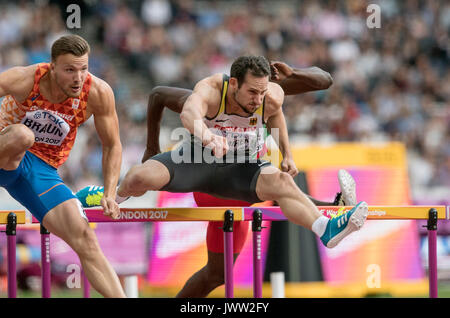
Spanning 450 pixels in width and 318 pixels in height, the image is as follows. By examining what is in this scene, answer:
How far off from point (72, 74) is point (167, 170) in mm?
1152

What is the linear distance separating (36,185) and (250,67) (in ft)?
5.59

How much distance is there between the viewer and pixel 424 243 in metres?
9.36

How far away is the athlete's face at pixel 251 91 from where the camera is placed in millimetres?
5398

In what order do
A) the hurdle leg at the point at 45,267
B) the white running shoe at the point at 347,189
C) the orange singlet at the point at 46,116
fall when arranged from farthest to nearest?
1. the white running shoe at the point at 347,189
2. the hurdle leg at the point at 45,267
3. the orange singlet at the point at 46,116

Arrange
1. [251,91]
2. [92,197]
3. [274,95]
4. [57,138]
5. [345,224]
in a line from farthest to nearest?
[92,197] < [274,95] < [251,91] < [57,138] < [345,224]

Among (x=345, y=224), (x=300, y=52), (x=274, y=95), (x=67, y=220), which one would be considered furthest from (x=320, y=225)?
(x=300, y=52)

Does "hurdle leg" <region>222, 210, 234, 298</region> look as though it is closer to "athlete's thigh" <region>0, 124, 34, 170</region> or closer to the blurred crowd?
"athlete's thigh" <region>0, 124, 34, 170</region>

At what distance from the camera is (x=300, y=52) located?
13711 mm

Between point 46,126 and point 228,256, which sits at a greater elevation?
point 46,126

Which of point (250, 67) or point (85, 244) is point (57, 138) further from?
point (250, 67)

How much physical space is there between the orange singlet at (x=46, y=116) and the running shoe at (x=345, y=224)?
1.82 meters

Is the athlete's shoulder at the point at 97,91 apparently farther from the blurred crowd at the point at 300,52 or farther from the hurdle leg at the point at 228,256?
the blurred crowd at the point at 300,52

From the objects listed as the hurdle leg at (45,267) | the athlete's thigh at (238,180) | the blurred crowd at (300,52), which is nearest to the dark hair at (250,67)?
the athlete's thigh at (238,180)
